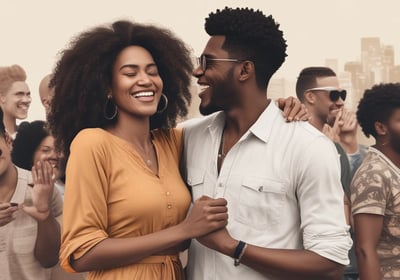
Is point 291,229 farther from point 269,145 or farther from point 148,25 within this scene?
point 148,25

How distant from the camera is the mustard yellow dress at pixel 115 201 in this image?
110 inches

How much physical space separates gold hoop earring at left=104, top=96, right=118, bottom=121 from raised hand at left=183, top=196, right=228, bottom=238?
498 mm

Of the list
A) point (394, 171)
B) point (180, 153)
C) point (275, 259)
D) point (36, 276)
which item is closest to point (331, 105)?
point (394, 171)

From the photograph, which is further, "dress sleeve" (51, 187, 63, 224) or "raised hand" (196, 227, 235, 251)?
"dress sleeve" (51, 187, 63, 224)

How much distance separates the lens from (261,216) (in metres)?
2.84

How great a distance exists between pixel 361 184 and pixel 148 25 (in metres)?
1.58

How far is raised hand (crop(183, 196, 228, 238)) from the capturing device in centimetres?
276

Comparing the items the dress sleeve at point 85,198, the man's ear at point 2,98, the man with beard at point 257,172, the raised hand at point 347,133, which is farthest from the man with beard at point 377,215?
the man's ear at point 2,98

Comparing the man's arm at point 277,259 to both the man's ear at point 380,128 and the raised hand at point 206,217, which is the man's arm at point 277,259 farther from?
the man's ear at point 380,128

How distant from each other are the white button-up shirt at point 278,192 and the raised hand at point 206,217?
10cm

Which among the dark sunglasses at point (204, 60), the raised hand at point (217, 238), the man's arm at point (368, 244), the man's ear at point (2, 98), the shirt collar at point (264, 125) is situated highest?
the dark sunglasses at point (204, 60)

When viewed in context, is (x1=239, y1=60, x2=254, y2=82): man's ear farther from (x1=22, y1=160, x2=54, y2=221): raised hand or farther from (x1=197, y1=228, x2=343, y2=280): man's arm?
(x1=22, y1=160, x2=54, y2=221): raised hand

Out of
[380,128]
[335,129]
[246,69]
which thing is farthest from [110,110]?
[335,129]

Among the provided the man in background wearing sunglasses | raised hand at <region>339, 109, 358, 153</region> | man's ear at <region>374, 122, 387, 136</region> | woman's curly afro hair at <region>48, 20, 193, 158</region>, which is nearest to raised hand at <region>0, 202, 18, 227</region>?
woman's curly afro hair at <region>48, 20, 193, 158</region>
